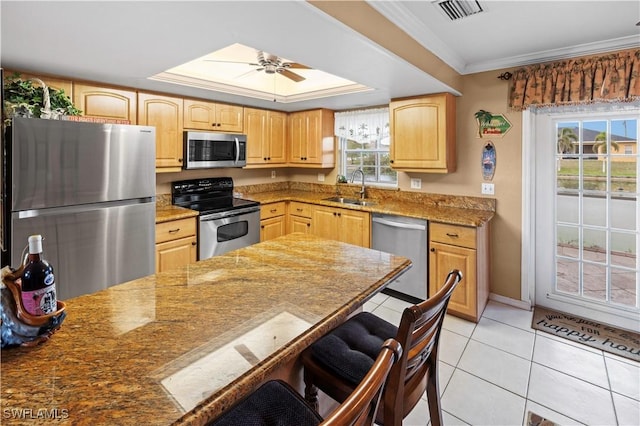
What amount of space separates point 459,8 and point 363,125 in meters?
2.21

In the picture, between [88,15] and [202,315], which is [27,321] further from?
[88,15]

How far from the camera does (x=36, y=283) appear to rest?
86cm

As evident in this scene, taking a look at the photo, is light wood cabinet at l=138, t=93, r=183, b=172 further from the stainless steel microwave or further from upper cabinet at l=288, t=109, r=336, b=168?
upper cabinet at l=288, t=109, r=336, b=168

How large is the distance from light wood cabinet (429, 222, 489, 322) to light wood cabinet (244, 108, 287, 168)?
7.74ft

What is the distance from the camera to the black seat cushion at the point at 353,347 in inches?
46.6

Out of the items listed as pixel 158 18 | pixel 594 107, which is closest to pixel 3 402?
pixel 158 18

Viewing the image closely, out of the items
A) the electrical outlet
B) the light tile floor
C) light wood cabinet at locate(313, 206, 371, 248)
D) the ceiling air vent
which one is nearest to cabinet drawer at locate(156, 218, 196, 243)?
light wood cabinet at locate(313, 206, 371, 248)

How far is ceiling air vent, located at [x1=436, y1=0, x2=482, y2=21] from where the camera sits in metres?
2.01

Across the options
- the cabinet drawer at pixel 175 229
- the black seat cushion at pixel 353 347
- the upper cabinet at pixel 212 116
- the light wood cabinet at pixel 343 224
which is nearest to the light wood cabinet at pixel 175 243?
the cabinet drawer at pixel 175 229

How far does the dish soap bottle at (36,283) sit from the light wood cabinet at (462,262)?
2815 mm

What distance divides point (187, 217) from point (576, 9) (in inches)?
134

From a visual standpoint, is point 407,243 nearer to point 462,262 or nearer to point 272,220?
point 462,262

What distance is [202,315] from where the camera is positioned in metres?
1.07

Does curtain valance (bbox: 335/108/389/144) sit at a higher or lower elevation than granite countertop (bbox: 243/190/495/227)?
higher
